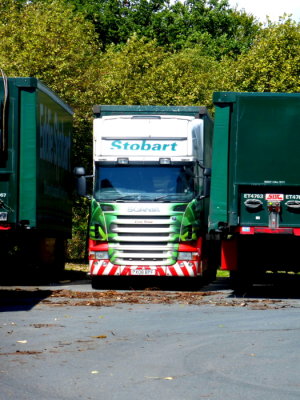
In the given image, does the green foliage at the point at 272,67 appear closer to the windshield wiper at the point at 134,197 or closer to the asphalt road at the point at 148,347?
the windshield wiper at the point at 134,197

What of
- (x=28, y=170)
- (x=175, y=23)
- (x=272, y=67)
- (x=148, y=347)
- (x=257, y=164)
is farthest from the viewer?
(x=175, y=23)

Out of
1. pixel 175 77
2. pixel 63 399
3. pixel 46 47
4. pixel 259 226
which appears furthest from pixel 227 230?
pixel 175 77

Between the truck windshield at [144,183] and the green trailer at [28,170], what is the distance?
1.31 m

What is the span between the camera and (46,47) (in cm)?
4044

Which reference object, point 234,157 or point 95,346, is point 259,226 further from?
point 95,346

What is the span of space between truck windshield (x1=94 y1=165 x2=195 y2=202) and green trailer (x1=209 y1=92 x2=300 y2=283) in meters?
2.20

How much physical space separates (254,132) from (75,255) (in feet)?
118

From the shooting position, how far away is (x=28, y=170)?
19.5 metres

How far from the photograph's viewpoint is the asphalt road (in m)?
8.27

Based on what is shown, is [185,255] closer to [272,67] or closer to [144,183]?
[144,183]

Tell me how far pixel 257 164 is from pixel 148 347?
7671mm

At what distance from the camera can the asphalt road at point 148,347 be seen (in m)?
8.27

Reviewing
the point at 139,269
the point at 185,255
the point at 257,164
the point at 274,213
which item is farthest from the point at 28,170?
the point at 274,213

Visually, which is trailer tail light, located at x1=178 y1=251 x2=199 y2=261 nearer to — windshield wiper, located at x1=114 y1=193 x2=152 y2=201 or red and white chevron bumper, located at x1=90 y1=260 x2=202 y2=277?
red and white chevron bumper, located at x1=90 y1=260 x2=202 y2=277
